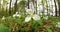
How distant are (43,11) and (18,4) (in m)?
0.42

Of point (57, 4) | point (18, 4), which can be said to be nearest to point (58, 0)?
point (57, 4)

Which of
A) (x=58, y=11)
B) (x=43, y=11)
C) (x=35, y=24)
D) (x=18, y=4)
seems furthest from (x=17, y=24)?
(x=58, y=11)

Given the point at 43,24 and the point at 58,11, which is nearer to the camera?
the point at 43,24

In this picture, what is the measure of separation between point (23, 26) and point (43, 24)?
18 centimetres

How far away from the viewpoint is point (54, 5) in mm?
2467

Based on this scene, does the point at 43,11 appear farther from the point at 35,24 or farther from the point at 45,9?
the point at 35,24

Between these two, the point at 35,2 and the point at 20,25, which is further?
the point at 35,2

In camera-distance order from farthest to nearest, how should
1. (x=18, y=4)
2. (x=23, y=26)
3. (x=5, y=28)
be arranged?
(x=18, y=4)
(x=5, y=28)
(x=23, y=26)

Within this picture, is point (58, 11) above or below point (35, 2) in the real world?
below

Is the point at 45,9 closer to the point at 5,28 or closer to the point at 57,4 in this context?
the point at 57,4

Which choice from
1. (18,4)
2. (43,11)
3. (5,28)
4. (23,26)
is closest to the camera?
(23,26)

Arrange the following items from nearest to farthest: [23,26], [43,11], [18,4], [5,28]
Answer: [23,26] → [5,28] → [18,4] → [43,11]

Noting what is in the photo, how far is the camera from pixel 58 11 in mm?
2641

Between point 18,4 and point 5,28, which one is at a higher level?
point 18,4
